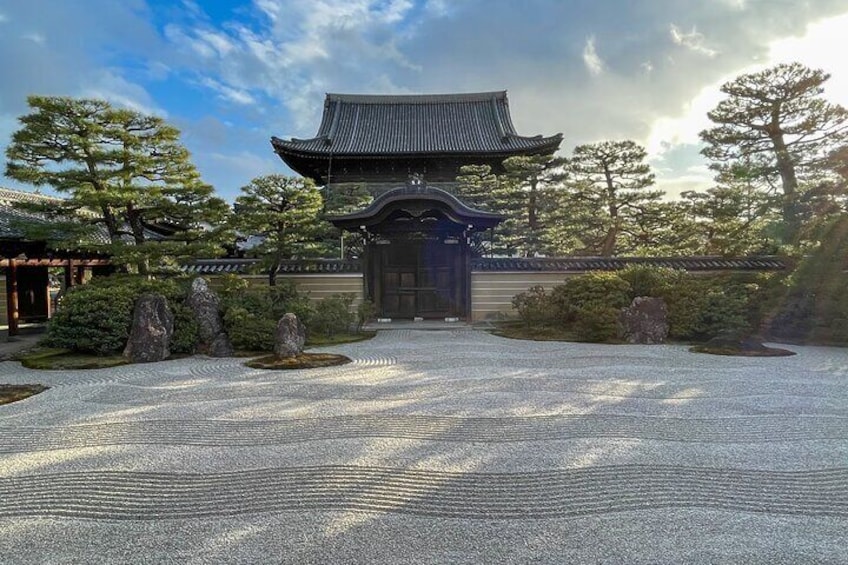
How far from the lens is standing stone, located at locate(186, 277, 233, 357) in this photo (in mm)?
8195

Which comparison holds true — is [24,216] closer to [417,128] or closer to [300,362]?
[300,362]

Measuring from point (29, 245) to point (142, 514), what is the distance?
11.9 metres

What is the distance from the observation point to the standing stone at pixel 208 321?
820cm

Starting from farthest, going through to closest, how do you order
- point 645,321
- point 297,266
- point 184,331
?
point 297,266 → point 645,321 → point 184,331

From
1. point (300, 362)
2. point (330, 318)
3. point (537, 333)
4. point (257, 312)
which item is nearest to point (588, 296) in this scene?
point (537, 333)

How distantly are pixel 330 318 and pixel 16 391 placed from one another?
5.21 m

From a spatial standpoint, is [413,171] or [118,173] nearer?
[118,173]

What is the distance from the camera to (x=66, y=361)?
7477mm

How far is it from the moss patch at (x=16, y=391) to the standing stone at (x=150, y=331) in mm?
1636

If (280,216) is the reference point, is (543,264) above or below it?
below

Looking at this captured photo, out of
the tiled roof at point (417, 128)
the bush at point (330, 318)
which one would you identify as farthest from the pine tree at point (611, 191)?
the bush at point (330, 318)

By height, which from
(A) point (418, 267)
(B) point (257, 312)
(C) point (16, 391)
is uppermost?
(A) point (418, 267)

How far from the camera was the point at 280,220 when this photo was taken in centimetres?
1148

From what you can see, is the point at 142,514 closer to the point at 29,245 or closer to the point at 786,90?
the point at 29,245
